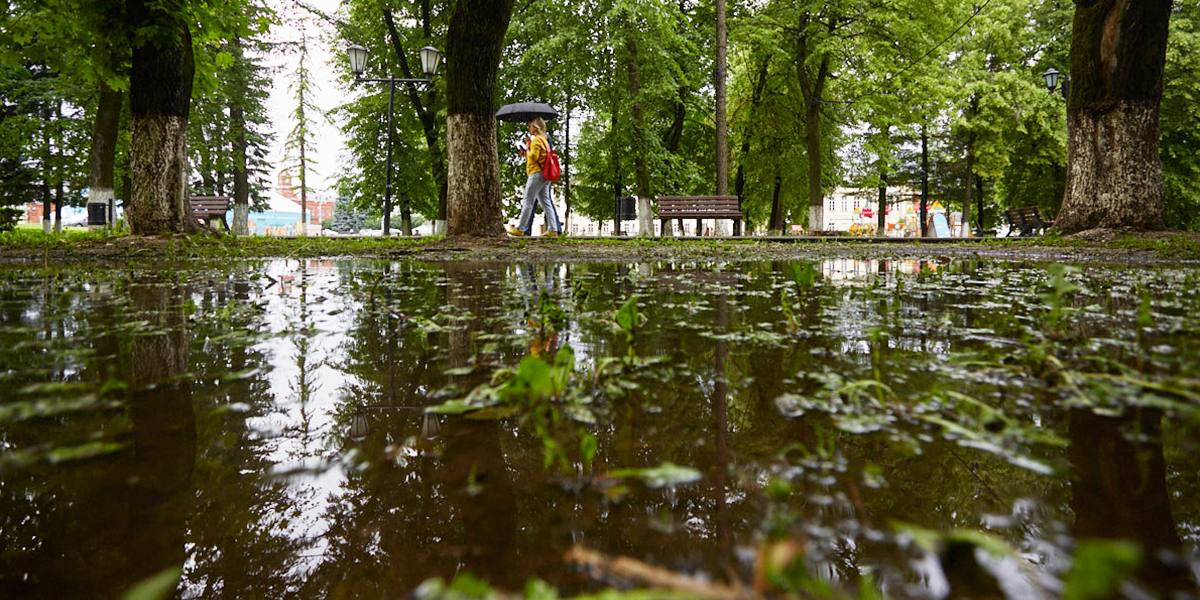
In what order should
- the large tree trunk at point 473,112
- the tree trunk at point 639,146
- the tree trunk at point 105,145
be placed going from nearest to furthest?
the large tree trunk at point 473,112
the tree trunk at point 105,145
the tree trunk at point 639,146

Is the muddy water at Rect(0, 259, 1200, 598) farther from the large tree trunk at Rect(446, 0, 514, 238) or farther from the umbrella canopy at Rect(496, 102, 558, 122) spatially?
the umbrella canopy at Rect(496, 102, 558, 122)

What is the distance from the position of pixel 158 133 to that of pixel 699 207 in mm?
12196

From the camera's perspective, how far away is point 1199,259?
248 inches

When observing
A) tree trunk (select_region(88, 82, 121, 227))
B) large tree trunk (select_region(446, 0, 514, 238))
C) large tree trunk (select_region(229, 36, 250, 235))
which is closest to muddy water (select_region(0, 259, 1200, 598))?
large tree trunk (select_region(446, 0, 514, 238))

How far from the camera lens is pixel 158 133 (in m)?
8.40

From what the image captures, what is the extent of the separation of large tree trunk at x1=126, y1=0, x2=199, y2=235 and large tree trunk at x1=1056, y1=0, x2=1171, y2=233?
42.2 feet

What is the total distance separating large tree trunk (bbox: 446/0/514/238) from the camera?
29.7 feet

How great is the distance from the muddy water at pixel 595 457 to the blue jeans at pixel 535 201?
8834 millimetres

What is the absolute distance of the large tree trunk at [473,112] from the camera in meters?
9.04

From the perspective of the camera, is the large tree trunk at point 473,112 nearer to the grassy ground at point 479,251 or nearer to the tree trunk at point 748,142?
the grassy ground at point 479,251

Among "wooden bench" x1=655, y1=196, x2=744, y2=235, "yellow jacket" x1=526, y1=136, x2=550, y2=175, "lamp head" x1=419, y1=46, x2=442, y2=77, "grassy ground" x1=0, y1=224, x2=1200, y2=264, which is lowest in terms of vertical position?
"grassy ground" x1=0, y1=224, x2=1200, y2=264

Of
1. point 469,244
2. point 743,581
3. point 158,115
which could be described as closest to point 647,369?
point 743,581

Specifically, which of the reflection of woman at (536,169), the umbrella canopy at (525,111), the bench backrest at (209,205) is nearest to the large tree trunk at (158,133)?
the reflection of woman at (536,169)

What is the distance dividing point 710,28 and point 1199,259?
19.2 m
